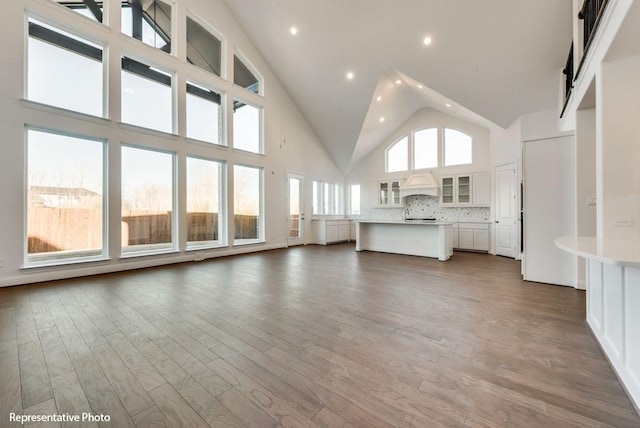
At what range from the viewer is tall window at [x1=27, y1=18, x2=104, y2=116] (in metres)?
3.94

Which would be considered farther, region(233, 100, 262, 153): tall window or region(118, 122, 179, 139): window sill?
region(233, 100, 262, 153): tall window

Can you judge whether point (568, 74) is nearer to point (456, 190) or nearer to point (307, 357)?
point (456, 190)

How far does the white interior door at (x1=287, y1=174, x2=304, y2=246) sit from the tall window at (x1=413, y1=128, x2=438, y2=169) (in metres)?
3.94

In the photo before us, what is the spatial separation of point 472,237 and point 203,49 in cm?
850

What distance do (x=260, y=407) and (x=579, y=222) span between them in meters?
4.00

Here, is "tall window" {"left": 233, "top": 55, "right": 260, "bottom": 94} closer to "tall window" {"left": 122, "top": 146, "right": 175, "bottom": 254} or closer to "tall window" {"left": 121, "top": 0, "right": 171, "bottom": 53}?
"tall window" {"left": 121, "top": 0, "right": 171, "bottom": 53}

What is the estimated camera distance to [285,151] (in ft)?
26.1

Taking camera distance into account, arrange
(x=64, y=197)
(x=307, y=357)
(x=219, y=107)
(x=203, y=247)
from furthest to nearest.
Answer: (x=219, y=107), (x=203, y=247), (x=64, y=197), (x=307, y=357)

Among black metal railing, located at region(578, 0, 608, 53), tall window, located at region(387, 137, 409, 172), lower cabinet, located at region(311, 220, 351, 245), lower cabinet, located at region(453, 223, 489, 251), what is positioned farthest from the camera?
tall window, located at region(387, 137, 409, 172)

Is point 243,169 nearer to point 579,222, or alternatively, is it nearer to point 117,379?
point 117,379

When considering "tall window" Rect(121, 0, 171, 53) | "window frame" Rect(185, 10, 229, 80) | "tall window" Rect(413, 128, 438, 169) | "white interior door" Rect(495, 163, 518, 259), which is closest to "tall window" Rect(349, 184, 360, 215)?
"tall window" Rect(413, 128, 438, 169)

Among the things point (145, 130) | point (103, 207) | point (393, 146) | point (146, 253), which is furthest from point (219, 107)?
point (393, 146)

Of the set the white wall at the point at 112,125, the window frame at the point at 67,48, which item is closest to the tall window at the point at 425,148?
the white wall at the point at 112,125

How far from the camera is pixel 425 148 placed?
848 centimetres
